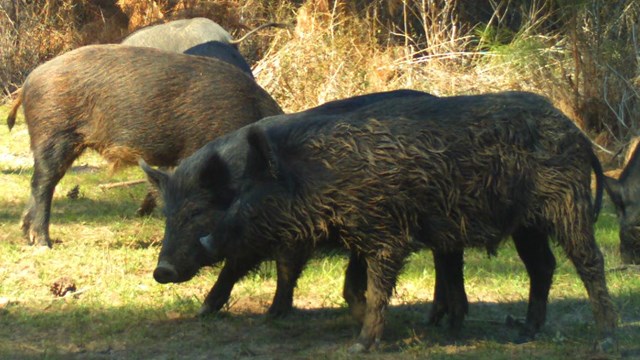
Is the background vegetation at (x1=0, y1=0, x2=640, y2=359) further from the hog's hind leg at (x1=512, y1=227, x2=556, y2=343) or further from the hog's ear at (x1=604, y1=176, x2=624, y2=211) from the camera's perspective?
the hog's ear at (x1=604, y1=176, x2=624, y2=211)

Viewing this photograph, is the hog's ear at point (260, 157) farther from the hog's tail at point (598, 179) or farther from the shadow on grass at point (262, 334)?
the hog's tail at point (598, 179)

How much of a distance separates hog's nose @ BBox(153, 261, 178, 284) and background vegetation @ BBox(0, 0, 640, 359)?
0.48 meters

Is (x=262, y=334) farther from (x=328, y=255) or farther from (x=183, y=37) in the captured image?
(x=183, y=37)

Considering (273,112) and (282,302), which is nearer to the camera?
(282,302)

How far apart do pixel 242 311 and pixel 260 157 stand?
Answer: 146 centimetres

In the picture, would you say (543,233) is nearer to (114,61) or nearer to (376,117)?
(376,117)

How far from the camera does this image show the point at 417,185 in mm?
5711

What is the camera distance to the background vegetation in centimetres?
620

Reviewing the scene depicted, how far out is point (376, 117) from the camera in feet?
19.3

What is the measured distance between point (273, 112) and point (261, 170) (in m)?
2.83

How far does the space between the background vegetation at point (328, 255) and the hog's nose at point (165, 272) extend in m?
0.48

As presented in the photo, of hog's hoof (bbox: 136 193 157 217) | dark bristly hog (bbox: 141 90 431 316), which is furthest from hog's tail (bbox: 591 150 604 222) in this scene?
hog's hoof (bbox: 136 193 157 217)

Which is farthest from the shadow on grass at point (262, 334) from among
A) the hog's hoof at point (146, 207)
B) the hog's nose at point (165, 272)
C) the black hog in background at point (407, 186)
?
the hog's hoof at point (146, 207)

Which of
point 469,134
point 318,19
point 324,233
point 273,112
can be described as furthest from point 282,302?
point 318,19
